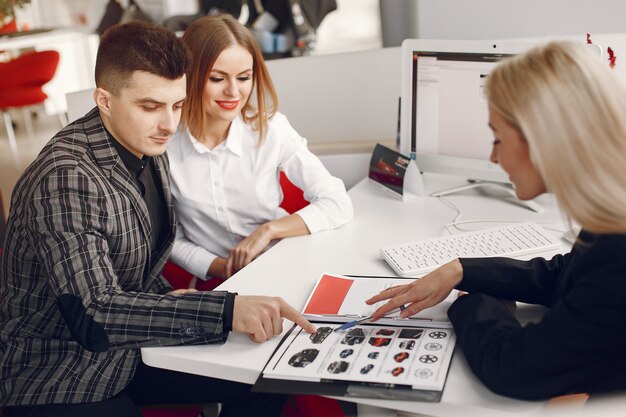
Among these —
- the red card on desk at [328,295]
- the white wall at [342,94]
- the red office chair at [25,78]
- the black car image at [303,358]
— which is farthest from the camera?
the red office chair at [25,78]

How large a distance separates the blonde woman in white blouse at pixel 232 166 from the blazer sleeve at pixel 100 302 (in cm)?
61

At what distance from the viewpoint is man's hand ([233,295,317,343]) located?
1367 mm

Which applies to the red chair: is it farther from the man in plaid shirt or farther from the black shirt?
the man in plaid shirt

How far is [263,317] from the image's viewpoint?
4.50ft

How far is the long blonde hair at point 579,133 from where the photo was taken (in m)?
1.04

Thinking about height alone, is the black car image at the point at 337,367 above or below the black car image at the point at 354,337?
above

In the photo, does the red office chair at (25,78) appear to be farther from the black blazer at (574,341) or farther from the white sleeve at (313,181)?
the black blazer at (574,341)

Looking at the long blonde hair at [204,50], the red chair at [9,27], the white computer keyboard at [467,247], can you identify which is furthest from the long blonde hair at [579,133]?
the red chair at [9,27]

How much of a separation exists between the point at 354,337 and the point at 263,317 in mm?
176

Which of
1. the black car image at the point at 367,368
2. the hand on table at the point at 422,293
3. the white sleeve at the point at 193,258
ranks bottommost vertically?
the white sleeve at the point at 193,258

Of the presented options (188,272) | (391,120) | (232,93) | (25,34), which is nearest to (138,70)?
(232,93)

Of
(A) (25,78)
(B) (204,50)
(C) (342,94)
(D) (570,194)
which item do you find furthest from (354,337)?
(A) (25,78)

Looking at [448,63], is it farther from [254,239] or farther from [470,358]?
[470,358]

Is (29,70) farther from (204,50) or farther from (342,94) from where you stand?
(204,50)
